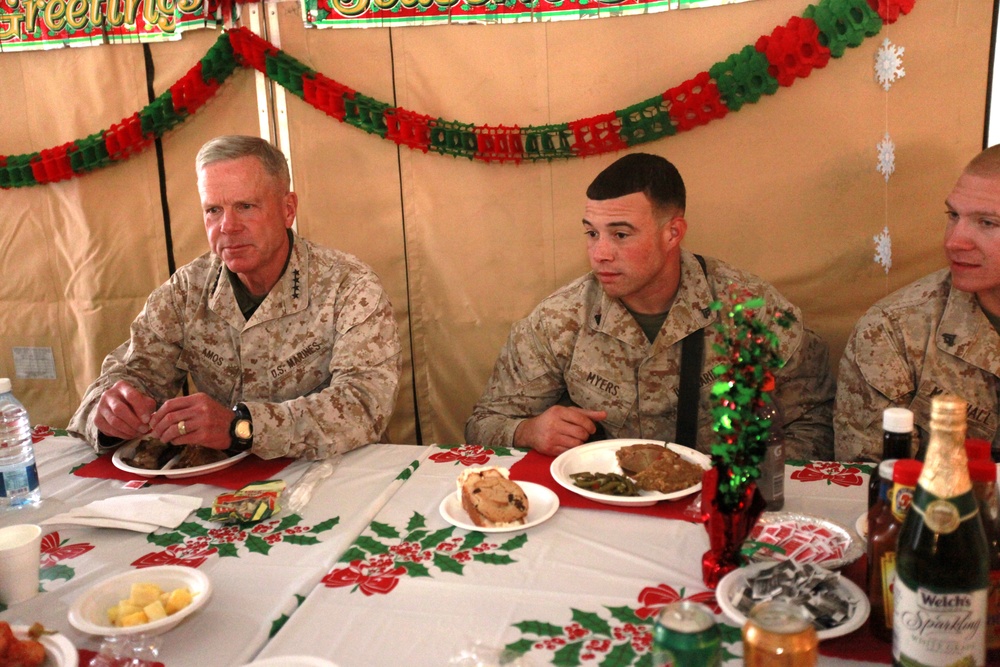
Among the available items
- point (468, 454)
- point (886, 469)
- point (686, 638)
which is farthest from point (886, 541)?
point (468, 454)

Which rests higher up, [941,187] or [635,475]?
[941,187]

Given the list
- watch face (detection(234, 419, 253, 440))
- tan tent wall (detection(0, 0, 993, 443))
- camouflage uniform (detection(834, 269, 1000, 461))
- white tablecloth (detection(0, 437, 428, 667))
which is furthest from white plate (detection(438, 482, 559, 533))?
tan tent wall (detection(0, 0, 993, 443))

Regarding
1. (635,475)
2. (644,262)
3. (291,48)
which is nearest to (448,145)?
(291,48)

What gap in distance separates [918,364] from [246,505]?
168cm

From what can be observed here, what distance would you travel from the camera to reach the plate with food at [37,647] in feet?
3.50

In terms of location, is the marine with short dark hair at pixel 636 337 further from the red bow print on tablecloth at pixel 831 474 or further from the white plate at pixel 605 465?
the red bow print on tablecloth at pixel 831 474

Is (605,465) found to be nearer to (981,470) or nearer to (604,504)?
(604,504)

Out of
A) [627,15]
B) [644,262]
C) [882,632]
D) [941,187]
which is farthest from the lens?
[627,15]

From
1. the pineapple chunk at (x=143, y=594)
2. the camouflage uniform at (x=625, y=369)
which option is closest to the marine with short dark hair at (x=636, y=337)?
the camouflage uniform at (x=625, y=369)

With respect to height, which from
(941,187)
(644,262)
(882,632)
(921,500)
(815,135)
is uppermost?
(815,135)

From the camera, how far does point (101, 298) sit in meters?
3.43

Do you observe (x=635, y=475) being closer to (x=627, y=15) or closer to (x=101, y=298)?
(x=627, y=15)

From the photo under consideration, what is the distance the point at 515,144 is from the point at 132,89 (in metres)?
1.65

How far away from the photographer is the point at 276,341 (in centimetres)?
228
